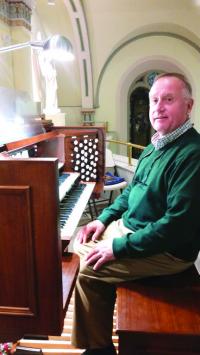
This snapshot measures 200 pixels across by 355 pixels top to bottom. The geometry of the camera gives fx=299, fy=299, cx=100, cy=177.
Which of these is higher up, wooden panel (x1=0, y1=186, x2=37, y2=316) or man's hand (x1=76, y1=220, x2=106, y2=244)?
wooden panel (x1=0, y1=186, x2=37, y2=316)

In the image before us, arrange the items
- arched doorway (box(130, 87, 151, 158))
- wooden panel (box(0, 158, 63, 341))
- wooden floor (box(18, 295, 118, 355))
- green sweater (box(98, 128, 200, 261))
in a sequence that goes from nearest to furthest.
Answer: wooden panel (box(0, 158, 63, 341)) → green sweater (box(98, 128, 200, 261)) → wooden floor (box(18, 295, 118, 355)) → arched doorway (box(130, 87, 151, 158))

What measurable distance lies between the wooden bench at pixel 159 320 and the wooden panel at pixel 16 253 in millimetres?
386

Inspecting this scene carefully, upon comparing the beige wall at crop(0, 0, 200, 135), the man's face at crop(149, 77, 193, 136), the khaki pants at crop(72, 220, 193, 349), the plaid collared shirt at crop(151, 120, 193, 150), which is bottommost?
the khaki pants at crop(72, 220, 193, 349)

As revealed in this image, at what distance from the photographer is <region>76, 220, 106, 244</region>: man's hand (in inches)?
68.0

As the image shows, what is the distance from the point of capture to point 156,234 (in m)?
1.29

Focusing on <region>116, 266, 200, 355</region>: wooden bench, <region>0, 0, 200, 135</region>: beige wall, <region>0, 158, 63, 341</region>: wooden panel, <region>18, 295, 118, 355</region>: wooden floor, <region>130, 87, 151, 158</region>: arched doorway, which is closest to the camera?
<region>0, 158, 63, 341</region>: wooden panel

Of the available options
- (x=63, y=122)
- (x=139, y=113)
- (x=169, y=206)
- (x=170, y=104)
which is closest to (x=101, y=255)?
(x=169, y=206)

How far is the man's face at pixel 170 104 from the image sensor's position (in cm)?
145

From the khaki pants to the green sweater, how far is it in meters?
0.06

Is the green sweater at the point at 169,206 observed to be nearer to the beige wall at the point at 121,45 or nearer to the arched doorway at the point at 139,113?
the beige wall at the point at 121,45

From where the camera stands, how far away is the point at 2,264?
109cm

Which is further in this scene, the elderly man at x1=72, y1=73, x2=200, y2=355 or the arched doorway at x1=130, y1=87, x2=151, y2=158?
the arched doorway at x1=130, y1=87, x2=151, y2=158

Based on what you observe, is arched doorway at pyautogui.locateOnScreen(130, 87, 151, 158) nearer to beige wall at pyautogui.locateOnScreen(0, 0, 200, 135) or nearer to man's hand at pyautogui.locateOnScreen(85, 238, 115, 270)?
beige wall at pyautogui.locateOnScreen(0, 0, 200, 135)

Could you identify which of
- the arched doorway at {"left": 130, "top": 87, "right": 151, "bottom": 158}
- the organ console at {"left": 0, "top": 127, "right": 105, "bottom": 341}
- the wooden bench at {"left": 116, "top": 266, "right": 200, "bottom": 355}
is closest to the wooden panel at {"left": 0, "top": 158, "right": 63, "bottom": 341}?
the organ console at {"left": 0, "top": 127, "right": 105, "bottom": 341}
